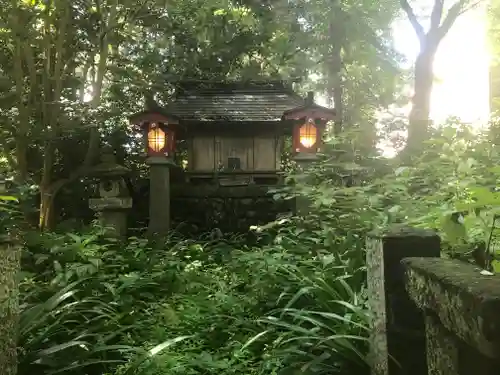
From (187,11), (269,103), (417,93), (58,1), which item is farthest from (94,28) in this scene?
(417,93)

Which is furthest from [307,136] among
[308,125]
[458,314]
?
[458,314]

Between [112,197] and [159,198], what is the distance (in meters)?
0.79

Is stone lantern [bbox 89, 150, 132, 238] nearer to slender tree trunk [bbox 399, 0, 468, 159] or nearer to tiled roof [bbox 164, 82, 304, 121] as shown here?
tiled roof [bbox 164, 82, 304, 121]

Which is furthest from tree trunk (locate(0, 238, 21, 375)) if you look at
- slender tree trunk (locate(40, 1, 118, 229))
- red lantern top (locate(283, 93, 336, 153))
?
red lantern top (locate(283, 93, 336, 153))

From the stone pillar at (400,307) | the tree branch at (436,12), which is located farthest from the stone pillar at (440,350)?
the tree branch at (436,12)

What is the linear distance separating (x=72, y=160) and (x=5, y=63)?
210 cm

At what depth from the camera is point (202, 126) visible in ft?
31.2

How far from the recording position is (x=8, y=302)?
83.7 inches

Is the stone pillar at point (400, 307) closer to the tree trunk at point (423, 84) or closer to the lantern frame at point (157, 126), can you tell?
the lantern frame at point (157, 126)

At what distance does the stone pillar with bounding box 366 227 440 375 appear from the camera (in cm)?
194

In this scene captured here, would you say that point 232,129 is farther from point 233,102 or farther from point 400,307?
point 400,307

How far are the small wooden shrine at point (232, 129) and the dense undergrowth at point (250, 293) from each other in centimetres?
405

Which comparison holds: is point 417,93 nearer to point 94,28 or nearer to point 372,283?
point 94,28

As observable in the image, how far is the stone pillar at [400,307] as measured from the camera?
76.4 inches
